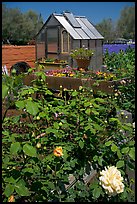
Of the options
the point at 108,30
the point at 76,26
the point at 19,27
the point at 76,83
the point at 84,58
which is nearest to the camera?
the point at 76,83

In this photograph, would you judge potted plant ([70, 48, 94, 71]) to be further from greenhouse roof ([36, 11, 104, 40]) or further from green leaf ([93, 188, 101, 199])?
green leaf ([93, 188, 101, 199])

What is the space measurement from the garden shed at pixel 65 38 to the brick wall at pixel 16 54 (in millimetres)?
333

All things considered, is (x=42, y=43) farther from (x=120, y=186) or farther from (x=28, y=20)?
(x=28, y=20)

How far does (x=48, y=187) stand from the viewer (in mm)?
1138

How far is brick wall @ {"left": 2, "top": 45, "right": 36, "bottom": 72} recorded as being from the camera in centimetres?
1141

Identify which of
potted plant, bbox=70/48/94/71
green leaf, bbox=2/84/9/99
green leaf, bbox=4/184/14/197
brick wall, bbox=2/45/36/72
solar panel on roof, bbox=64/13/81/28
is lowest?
green leaf, bbox=4/184/14/197

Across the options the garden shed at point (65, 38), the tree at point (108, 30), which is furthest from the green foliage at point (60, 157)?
the tree at point (108, 30)

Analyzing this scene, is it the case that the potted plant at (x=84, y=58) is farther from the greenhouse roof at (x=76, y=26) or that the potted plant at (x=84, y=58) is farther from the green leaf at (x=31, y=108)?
the green leaf at (x=31, y=108)

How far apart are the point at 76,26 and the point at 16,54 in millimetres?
2466

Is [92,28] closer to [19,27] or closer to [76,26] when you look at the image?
[76,26]

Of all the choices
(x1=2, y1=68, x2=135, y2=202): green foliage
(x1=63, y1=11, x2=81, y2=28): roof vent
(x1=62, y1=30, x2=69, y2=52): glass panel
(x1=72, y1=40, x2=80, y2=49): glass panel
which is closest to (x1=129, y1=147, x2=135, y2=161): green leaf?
(x1=2, y1=68, x2=135, y2=202): green foliage

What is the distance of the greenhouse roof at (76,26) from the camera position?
11.0m

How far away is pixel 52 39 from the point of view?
37.3ft

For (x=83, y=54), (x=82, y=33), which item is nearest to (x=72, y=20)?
(x=82, y=33)
